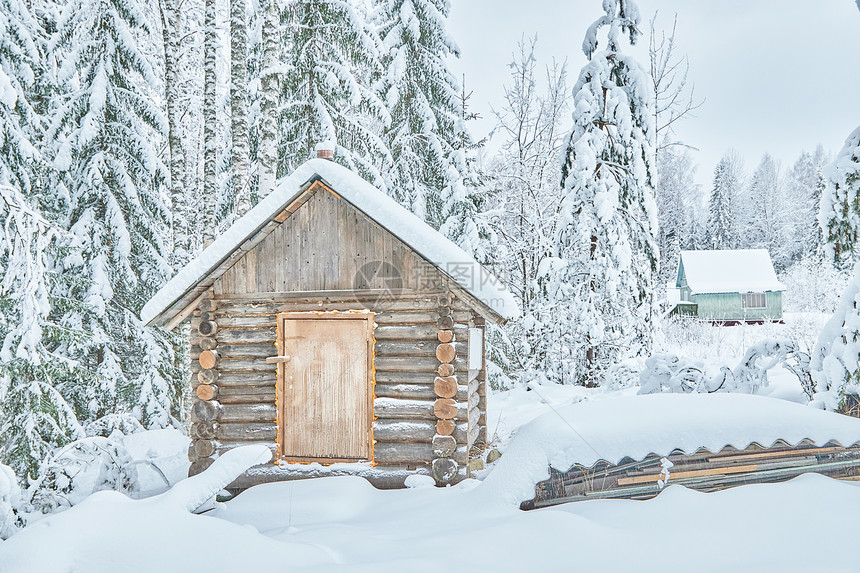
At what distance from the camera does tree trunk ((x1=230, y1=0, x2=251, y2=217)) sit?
11258 millimetres

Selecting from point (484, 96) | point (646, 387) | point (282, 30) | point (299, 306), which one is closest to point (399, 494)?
point (299, 306)

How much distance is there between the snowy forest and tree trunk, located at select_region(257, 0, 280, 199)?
4cm

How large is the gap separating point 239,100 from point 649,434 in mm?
10603

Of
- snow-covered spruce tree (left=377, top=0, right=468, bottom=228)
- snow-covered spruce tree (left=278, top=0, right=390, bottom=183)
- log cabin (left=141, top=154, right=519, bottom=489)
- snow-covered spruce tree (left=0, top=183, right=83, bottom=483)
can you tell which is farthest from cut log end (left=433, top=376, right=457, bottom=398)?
snow-covered spruce tree (left=377, top=0, right=468, bottom=228)

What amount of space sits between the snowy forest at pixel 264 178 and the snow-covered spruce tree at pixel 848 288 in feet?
0.08

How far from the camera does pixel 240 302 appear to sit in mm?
8148

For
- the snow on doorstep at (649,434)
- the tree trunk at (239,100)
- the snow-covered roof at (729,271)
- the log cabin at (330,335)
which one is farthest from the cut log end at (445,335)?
the snow-covered roof at (729,271)

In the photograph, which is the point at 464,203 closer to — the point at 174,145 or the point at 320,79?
the point at 320,79

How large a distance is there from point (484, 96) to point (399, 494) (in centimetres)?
1634

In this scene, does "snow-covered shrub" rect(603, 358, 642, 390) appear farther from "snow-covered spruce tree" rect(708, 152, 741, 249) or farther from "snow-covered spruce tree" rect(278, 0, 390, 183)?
"snow-covered spruce tree" rect(708, 152, 741, 249)

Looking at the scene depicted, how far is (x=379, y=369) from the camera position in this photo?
25.8 feet

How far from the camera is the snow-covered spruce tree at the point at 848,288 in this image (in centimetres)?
675

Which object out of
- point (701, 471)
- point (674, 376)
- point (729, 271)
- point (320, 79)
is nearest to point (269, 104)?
point (320, 79)

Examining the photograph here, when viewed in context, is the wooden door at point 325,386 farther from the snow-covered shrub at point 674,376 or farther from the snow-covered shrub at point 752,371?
the snow-covered shrub at point 752,371
